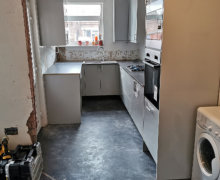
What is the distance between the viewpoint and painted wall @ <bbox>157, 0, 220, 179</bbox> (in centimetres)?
192

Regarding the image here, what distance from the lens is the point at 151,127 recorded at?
2457 millimetres

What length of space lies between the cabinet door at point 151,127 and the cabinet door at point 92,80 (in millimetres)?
2396

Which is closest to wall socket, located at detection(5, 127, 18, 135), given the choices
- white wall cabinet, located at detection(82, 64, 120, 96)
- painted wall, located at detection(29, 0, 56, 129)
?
painted wall, located at detection(29, 0, 56, 129)

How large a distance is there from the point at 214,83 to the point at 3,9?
213 cm

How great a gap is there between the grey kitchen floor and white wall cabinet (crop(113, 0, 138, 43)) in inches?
68.7

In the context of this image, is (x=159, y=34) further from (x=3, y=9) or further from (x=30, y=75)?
(x=3, y=9)

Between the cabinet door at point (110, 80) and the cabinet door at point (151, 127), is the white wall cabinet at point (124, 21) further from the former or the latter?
the cabinet door at point (151, 127)

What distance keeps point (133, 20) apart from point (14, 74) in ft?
9.35

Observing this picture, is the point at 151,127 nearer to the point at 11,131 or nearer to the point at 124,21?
the point at 11,131

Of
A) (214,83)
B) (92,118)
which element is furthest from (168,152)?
(92,118)

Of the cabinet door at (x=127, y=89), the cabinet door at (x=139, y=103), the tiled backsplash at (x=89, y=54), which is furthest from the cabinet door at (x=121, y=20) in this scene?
the cabinet door at (x=139, y=103)

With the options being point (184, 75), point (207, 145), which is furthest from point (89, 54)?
point (207, 145)

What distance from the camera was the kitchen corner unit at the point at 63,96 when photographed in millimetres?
3602

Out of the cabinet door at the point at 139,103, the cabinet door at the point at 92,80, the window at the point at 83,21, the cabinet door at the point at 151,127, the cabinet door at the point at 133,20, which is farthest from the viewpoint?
the window at the point at 83,21
